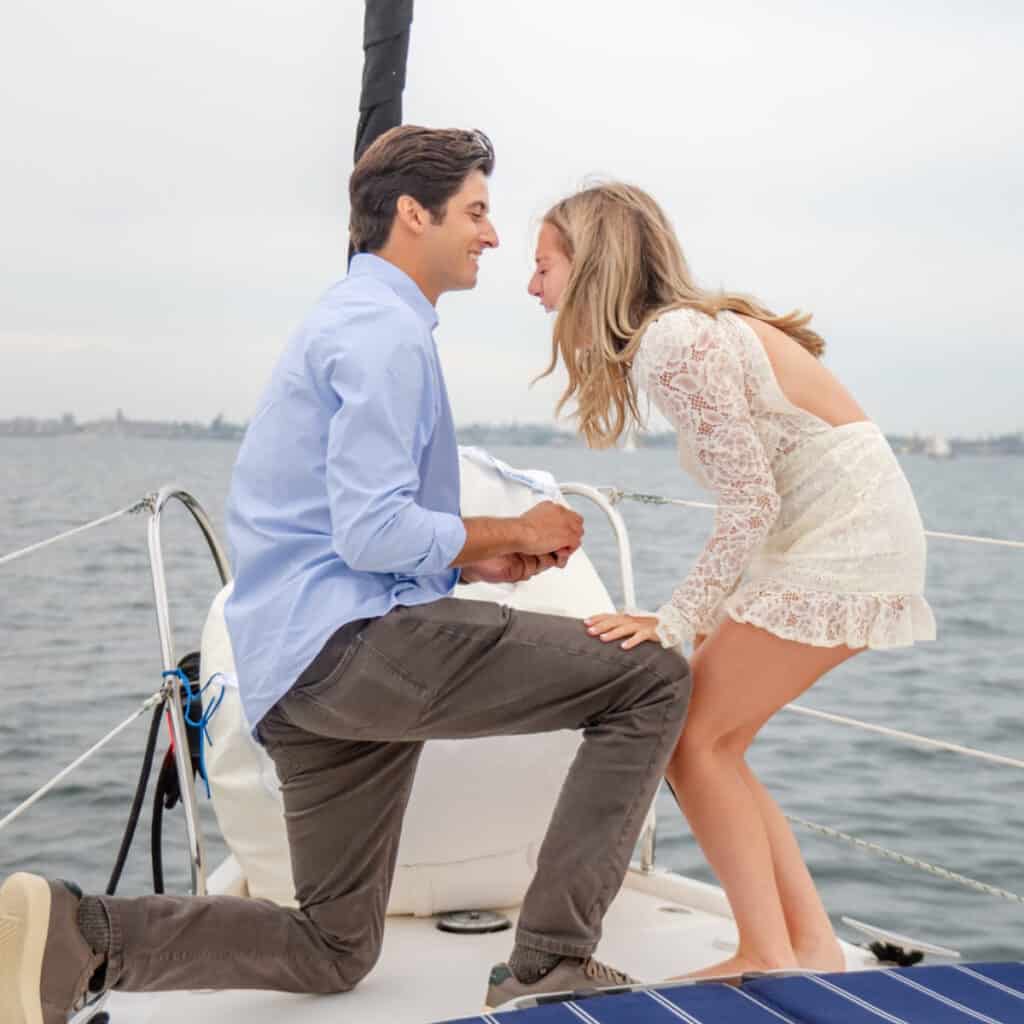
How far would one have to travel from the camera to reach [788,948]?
2.38m

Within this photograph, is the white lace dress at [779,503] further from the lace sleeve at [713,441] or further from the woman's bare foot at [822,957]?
the woman's bare foot at [822,957]

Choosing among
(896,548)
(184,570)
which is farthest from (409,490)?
(184,570)

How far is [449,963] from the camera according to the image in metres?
2.59

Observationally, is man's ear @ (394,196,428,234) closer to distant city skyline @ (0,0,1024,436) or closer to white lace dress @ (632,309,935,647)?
white lace dress @ (632,309,935,647)

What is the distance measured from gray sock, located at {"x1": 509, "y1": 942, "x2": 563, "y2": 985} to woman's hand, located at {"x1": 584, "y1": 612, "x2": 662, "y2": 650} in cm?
46

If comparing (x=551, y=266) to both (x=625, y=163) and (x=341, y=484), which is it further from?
(x=625, y=163)

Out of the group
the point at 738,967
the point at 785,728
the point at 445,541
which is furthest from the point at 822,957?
the point at 785,728

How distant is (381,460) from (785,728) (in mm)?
8990

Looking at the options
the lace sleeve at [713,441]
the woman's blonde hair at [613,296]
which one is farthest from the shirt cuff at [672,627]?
the woman's blonde hair at [613,296]

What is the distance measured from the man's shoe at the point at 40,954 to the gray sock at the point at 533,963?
1.94ft

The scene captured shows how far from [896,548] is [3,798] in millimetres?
8424

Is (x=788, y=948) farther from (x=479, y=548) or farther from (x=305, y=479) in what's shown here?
(x=305, y=479)

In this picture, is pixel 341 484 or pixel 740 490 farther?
pixel 740 490

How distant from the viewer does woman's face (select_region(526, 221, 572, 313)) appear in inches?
93.4
